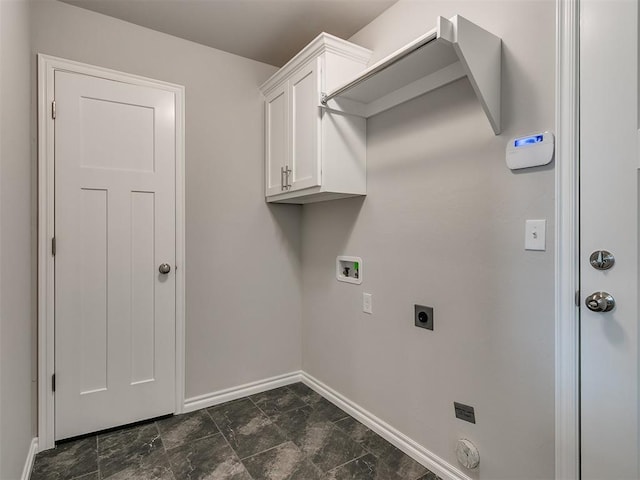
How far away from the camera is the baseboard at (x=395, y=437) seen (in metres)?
1.61

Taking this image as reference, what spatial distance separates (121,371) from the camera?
6.83 feet

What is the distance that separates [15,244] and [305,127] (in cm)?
153

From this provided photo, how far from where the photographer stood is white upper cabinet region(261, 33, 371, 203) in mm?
1925

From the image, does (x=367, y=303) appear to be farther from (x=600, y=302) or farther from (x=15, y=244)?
(x=15, y=244)

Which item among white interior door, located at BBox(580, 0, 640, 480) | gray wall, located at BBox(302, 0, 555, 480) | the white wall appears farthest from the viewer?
the white wall

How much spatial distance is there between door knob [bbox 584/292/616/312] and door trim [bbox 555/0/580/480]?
5 cm

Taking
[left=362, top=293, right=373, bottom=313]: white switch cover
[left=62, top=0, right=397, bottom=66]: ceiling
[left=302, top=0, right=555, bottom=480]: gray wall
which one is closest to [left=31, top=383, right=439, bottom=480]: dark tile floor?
[left=302, top=0, right=555, bottom=480]: gray wall

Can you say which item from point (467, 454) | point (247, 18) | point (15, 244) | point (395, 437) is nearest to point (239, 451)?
point (395, 437)

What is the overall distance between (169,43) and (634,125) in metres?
2.48

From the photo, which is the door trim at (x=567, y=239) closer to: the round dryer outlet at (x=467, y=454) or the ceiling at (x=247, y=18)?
the round dryer outlet at (x=467, y=454)

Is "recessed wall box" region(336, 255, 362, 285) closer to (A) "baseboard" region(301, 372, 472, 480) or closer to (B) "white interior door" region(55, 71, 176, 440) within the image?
(A) "baseboard" region(301, 372, 472, 480)

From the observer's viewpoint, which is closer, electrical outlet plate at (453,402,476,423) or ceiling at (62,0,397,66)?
electrical outlet plate at (453,402,476,423)

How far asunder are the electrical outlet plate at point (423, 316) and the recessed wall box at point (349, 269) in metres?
0.46

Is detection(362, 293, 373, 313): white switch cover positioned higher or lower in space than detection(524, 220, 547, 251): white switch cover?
lower
